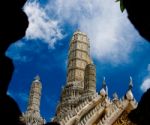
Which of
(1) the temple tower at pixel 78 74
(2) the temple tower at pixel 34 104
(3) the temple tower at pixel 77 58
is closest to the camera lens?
(1) the temple tower at pixel 78 74

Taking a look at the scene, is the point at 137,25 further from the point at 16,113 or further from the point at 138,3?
the point at 16,113

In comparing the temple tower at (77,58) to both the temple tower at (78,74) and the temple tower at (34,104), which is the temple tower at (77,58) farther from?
the temple tower at (34,104)

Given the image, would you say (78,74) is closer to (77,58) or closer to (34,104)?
(77,58)

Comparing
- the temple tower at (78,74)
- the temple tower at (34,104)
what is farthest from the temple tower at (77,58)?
the temple tower at (34,104)

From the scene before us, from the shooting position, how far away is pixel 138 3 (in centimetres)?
261

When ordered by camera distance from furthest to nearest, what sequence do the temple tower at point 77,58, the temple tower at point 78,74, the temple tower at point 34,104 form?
the temple tower at point 77,58
the temple tower at point 34,104
the temple tower at point 78,74

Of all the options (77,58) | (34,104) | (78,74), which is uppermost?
(77,58)

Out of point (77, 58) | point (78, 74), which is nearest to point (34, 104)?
point (78, 74)

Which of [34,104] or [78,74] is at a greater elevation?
[78,74]

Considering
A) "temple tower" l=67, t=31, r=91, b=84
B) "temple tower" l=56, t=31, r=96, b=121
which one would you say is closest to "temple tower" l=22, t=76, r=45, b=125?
"temple tower" l=56, t=31, r=96, b=121

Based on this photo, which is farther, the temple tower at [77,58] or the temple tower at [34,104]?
the temple tower at [77,58]

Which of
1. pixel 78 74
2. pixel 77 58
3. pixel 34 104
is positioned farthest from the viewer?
pixel 78 74

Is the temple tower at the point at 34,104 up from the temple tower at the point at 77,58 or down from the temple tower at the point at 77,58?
down

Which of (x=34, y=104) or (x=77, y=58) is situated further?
(x=77, y=58)
